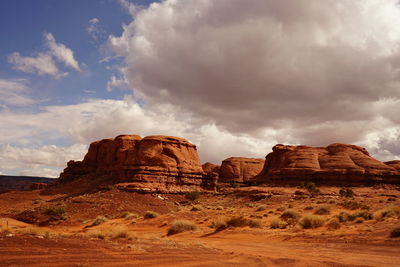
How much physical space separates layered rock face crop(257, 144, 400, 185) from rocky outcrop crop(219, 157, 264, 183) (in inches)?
664

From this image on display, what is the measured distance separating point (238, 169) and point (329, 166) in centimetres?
3434

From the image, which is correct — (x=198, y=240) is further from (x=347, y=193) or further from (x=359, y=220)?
(x=347, y=193)

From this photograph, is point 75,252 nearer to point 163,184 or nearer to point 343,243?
point 343,243

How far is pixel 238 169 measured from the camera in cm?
10006

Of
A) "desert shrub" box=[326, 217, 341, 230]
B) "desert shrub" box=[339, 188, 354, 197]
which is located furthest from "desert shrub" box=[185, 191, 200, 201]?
"desert shrub" box=[326, 217, 341, 230]

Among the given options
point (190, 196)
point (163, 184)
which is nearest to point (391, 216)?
point (190, 196)

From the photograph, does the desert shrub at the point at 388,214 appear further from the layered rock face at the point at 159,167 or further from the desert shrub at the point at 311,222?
the layered rock face at the point at 159,167

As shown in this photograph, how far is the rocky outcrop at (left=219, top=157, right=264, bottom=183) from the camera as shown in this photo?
97.2 m

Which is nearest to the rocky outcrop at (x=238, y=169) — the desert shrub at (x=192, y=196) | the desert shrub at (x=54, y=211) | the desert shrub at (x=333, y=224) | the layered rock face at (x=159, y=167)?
the layered rock face at (x=159, y=167)

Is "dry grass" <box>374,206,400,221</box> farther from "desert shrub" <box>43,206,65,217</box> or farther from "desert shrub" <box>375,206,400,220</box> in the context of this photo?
"desert shrub" <box>43,206,65,217</box>

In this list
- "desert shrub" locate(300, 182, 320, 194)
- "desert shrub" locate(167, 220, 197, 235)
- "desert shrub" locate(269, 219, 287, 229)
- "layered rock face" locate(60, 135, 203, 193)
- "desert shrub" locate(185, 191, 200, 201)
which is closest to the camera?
"desert shrub" locate(269, 219, 287, 229)

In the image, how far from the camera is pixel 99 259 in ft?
27.8

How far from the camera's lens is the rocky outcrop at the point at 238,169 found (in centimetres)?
9725

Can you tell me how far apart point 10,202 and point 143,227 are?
106ft
